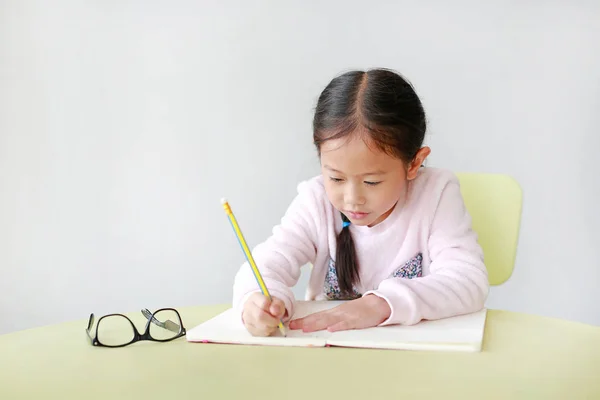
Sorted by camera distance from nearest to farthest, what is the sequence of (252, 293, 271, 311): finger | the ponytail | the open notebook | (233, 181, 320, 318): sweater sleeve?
the open notebook, (252, 293, 271, 311): finger, (233, 181, 320, 318): sweater sleeve, the ponytail

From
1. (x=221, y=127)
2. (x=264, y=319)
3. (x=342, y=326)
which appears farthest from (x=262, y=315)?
(x=221, y=127)

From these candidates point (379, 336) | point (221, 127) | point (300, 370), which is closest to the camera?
point (300, 370)

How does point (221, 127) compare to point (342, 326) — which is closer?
point (342, 326)

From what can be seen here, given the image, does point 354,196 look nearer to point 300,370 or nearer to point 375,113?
point 375,113

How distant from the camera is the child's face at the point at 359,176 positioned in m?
1.18

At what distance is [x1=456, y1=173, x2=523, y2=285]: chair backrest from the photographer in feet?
4.82

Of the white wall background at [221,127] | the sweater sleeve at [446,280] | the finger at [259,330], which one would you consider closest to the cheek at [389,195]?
the sweater sleeve at [446,280]

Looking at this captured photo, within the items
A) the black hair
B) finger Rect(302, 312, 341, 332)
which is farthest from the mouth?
finger Rect(302, 312, 341, 332)

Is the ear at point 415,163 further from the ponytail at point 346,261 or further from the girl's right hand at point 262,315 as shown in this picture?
the girl's right hand at point 262,315

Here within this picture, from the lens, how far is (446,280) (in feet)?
3.75

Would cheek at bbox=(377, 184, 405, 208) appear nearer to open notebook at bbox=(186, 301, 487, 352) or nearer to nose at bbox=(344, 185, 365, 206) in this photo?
nose at bbox=(344, 185, 365, 206)

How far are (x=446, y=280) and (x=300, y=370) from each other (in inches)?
17.4

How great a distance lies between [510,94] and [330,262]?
99 centimetres

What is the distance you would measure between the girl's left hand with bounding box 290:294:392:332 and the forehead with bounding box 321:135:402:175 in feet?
0.79
